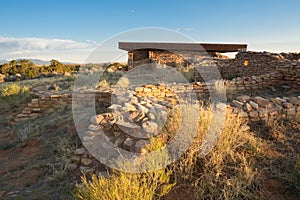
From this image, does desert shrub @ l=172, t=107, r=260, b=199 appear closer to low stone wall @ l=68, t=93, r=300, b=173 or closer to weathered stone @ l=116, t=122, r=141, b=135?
low stone wall @ l=68, t=93, r=300, b=173

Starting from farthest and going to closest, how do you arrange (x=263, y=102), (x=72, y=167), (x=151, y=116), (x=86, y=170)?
1. (x=263, y=102)
2. (x=151, y=116)
3. (x=72, y=167)
4. (x=86, y=170)

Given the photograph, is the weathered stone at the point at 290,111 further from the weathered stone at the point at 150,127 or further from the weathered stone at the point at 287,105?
the weathered stone at the point at 150,127

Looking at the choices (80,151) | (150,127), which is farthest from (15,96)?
(150,127)

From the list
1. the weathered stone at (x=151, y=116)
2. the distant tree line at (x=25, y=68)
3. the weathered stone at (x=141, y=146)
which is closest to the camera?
the weathered stone at (x=141, y=146)

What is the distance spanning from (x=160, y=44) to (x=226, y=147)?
1189cm

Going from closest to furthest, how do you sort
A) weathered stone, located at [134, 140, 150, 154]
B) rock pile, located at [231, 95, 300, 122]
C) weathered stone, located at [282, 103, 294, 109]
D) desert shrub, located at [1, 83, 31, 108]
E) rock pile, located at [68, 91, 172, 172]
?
1. weathered stone, located at [134, 140, 150, 154]
2. rock pile, located at [68, 91, 172, 172]
3. rock pile, located at [231, 95, 300, 122]
4. weathered stone, located at [282, 103, 294, 109]
5. desert shrub, located at [1, 83, 31, 108]

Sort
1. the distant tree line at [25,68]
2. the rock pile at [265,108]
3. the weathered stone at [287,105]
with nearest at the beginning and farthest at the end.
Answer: the rock pile at [265,108] → the weathered stone at [287,105] → the distant tree line at [25,68]

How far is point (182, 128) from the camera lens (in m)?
3.22

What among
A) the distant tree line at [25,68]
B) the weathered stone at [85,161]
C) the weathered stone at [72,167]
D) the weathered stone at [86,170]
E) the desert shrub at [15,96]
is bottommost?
the weathered stone at [72,167]

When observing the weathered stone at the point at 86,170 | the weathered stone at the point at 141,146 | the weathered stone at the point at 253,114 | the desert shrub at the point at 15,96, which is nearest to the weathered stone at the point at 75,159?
the weathered stone at the point at 86,170

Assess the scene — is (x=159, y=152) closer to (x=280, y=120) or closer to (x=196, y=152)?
(x=196, y=152)

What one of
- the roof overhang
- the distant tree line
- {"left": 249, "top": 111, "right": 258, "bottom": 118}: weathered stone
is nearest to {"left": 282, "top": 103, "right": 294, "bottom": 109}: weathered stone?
{"left": 249, "top": 111, "right": 258, "bottom": 118}: weathered stone

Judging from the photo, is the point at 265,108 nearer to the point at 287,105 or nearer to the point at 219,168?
the point at 287,105

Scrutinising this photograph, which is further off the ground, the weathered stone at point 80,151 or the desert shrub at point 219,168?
the desert shrub at point 219,168
